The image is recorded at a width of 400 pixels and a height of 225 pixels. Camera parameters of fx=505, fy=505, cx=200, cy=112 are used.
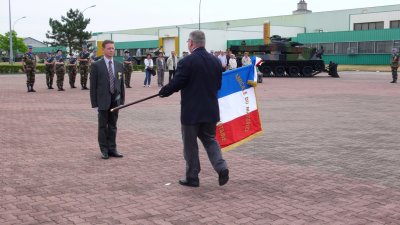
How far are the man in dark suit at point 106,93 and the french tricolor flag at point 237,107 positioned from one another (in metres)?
1.97

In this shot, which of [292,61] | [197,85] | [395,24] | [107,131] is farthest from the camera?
[395,24]

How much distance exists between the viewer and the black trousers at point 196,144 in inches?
229

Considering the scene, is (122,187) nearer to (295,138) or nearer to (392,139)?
(295,138)

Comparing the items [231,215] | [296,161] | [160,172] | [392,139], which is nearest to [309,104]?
[392,139]

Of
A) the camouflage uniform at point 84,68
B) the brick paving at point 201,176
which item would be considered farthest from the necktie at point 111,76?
the camouflage uniform at point 84,68

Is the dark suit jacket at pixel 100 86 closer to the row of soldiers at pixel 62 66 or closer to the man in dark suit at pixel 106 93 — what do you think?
the man in dark suit at pixel 106 93

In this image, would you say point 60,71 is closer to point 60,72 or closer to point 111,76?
point 60,72

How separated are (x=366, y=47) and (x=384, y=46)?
2460mm

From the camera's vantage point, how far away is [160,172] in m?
6.69

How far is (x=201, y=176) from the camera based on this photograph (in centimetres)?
649

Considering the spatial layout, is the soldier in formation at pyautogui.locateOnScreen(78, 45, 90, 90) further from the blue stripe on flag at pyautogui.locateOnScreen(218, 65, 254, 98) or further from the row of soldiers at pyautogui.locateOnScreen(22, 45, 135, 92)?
the blue stripe on flag at pyautogui.locateOnScreen(218, 65, 254, 98)

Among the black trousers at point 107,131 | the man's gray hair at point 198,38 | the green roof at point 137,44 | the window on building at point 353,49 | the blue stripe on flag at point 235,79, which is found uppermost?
the green roof at point 137,44

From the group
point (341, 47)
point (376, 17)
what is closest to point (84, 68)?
point (341, 47)

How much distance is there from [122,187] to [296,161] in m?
2.74
